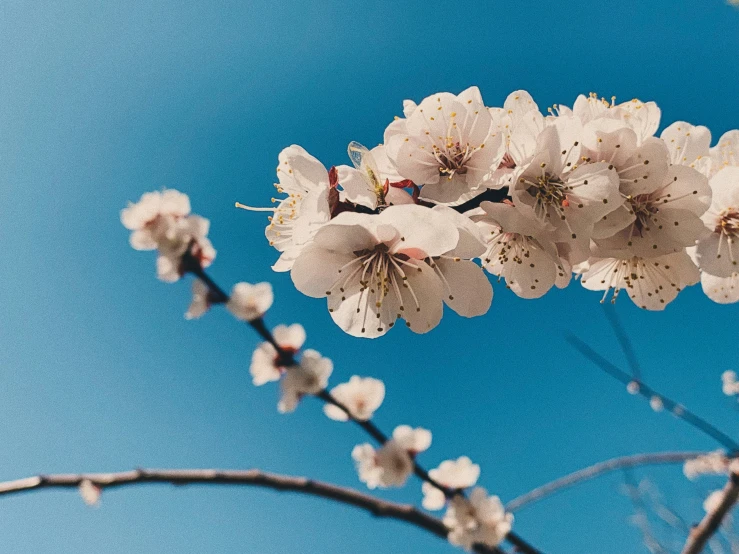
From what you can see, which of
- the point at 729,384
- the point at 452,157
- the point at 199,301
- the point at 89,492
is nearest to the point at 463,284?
the point at 452,157

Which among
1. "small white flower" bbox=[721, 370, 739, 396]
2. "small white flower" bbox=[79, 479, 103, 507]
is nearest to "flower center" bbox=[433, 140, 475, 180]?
"small white flower" bbox=[79, 479, 103, 507]

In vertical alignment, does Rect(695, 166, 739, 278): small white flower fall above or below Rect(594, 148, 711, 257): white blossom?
Answer: above

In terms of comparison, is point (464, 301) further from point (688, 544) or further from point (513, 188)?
point (688, 544)

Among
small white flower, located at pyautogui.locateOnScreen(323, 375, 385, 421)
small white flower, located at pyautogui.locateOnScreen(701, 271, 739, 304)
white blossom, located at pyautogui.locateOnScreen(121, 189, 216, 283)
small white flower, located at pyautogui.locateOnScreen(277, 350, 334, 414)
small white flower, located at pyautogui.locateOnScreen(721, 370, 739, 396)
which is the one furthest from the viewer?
small white flower, located at pyautogui.locateOnScreen(721, 370, 739, 396)

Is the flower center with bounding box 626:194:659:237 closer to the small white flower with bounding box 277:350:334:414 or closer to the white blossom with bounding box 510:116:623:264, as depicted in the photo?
the white blossom with bounding box 510:116:623:264

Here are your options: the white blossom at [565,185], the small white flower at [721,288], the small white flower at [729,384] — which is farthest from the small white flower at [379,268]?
the small white flower at [729,384]

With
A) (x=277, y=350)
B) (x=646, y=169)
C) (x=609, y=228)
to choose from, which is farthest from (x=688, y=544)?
(x=277, y=350)

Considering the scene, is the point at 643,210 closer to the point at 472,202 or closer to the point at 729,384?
the point at 472,202
